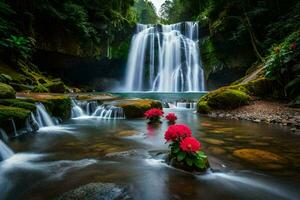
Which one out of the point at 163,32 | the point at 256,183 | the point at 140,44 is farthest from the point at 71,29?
the point at 256,183

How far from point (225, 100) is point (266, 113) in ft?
6.46

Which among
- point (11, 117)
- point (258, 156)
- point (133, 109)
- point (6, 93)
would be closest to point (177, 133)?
point (258, 156)

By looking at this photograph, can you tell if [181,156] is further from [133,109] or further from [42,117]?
[133,109]

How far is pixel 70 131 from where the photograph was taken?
24.7 ft

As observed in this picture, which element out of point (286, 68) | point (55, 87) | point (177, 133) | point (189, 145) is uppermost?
point (286, 68)

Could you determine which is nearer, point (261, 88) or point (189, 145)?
point (189, 145)

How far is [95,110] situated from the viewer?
11.3 m

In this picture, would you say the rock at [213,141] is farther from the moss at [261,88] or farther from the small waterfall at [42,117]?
the moss at [261,88]

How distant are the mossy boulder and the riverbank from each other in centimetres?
29

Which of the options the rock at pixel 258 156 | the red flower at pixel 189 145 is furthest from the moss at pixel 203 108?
the red flower at pixel 189 145

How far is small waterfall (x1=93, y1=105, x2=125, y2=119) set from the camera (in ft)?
35.1

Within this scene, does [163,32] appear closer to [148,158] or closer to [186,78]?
[186,78]

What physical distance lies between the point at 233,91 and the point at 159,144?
7355mm

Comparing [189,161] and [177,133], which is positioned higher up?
[177,133]
